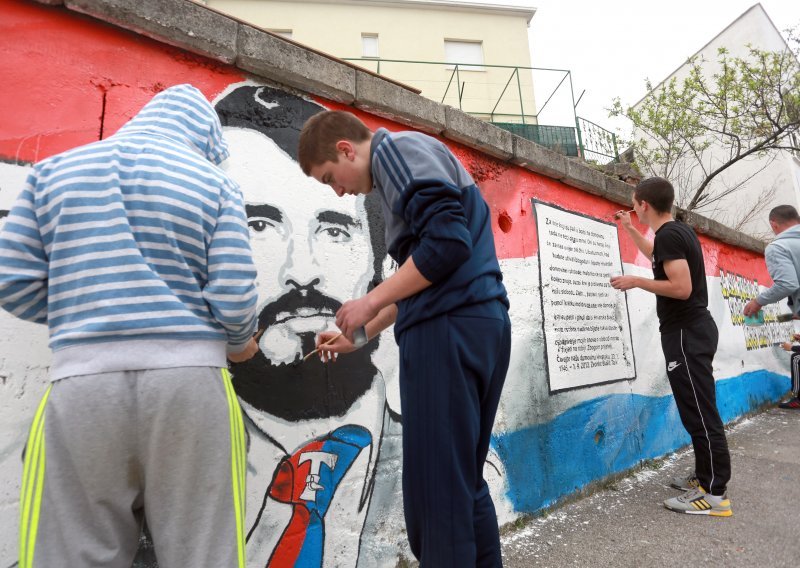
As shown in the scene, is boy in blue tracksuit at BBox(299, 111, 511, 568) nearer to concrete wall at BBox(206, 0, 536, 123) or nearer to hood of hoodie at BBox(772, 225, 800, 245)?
hood of hoodie at BBox(772, 225, 800, 245)

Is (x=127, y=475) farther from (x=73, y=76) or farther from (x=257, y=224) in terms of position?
(x=73, y=76)

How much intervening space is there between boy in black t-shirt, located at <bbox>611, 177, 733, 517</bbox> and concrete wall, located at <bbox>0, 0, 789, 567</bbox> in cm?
57

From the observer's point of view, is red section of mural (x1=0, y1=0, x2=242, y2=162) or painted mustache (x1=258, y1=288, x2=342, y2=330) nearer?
red section of mural (x1=0, y1=0, x2=242, y2=162)

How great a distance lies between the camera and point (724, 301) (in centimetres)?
551

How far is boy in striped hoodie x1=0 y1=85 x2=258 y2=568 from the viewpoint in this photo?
1022 mm

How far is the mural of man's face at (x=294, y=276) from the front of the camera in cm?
196

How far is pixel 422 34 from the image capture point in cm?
1509

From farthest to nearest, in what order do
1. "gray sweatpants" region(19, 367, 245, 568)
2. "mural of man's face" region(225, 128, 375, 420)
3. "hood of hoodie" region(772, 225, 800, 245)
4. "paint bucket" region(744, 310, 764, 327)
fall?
1. "paint bucket" region(744, 310, 764, 327)
2. "hood of hoodie" region(772, 225, 800, 245)
3. "mural of man's face" region(225, 128, 375, 420)
4. "gray sweatpants" region(19, 367, 245, 568)

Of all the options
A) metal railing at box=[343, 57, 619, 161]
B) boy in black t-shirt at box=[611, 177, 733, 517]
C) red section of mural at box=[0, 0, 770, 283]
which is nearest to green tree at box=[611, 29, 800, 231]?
metal railing at box=[343, 57, 619, 161]

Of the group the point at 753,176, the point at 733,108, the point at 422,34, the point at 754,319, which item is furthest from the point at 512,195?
the point at 422,34

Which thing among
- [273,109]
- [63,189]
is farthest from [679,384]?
[63,189]

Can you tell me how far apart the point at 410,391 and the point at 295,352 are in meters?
0.82

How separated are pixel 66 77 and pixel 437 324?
1.57 m

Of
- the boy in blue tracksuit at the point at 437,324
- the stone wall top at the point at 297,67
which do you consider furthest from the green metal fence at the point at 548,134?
the boy in blue tracksuit at the point at 437,324
